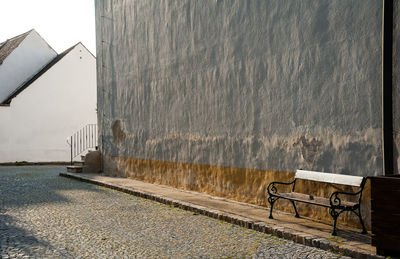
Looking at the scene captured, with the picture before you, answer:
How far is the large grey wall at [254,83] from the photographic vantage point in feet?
21.8

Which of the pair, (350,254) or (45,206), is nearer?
(350,254)

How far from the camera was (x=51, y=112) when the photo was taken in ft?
87.3

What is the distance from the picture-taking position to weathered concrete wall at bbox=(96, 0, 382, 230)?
262 inches

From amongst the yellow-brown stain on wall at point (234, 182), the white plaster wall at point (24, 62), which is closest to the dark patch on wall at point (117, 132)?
the yellow-brown stain on wall at point (234, 182)

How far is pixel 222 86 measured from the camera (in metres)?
9.77

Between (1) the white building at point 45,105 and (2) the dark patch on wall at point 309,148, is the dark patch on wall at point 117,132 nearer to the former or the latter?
(2) the dark patch on wall at point 309,148

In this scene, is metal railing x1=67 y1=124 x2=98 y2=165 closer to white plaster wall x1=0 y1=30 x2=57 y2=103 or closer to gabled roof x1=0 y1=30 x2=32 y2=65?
white plaster wall x1=0 y1=30 x2=57 y2=103

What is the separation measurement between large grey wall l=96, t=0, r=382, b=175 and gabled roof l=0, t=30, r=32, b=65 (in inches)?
668

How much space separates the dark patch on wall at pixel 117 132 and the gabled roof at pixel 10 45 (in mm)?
16474

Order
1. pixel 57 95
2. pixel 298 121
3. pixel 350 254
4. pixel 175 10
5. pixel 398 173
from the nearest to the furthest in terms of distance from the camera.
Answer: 1. pixel 350 254
2. pixel 398 173
3. pixel 298 121
4. pixel 175 10
5. pixel 57 95

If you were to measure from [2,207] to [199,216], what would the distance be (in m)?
4.03

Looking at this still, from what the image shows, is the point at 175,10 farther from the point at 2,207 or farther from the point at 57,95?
the point at 57,95

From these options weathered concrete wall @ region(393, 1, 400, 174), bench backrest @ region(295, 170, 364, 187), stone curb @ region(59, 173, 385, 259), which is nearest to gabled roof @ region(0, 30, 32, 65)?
stone curb @ region(59, 173, 385, 259)

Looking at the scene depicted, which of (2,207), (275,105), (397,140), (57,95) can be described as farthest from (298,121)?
(57,95)
